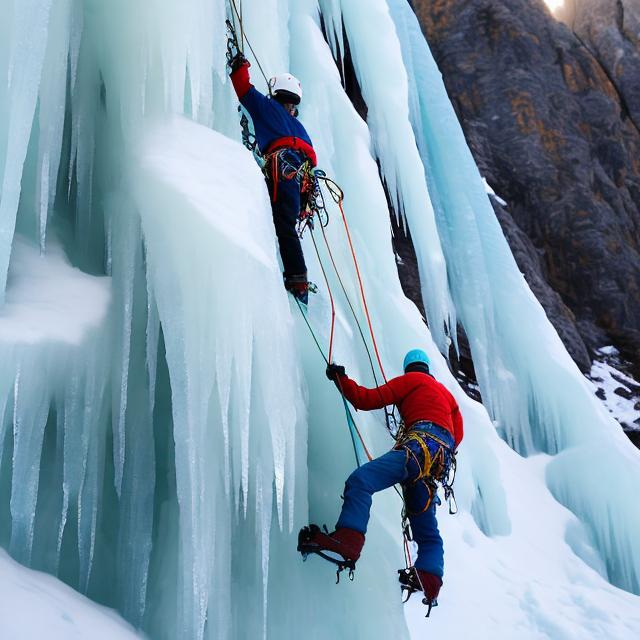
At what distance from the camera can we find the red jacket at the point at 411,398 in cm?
275

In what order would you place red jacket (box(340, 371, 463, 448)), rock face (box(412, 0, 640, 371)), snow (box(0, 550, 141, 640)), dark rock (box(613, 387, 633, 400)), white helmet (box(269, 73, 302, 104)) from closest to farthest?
snow (box(0, 550, 141, 640))
red jacket (box(340, 371, 463, 448))
white helmet (box(269, 73, 302, 104))
dark rock (box(613, 387, 633, 400))
rock face (box(412, 0, 640, 371))

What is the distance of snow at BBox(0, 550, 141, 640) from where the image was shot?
1549 millimetres

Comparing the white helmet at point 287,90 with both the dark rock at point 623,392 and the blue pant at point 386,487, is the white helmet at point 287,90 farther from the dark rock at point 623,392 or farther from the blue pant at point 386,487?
the dark rock at point 623,392

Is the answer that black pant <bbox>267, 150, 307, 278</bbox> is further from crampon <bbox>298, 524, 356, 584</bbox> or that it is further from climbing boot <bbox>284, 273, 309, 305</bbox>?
crampon <bbox>298, 524, 356, 584</bbox>

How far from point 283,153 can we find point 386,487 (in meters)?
1.84

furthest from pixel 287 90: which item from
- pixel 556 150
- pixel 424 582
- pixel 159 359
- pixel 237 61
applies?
pixel 556 150

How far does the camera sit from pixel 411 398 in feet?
9.49

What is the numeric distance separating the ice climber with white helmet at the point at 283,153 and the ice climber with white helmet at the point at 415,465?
0.65m

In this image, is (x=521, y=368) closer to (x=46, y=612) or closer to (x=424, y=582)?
(x=424, y=582)

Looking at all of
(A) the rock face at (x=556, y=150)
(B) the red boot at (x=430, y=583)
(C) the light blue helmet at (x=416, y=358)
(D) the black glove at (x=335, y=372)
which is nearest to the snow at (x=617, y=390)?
(A) the rock face at (x=556, y=150)

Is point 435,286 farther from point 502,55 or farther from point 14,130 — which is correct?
point 502,55

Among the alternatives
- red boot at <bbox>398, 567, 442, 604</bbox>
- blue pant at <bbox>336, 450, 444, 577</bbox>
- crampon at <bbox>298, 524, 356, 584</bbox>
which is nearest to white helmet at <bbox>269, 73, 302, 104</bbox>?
blue pant at <bbox>336, 450, 444, 577</bbox>

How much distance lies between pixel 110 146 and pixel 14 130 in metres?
0.77

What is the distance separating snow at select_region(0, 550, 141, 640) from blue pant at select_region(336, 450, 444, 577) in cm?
84
